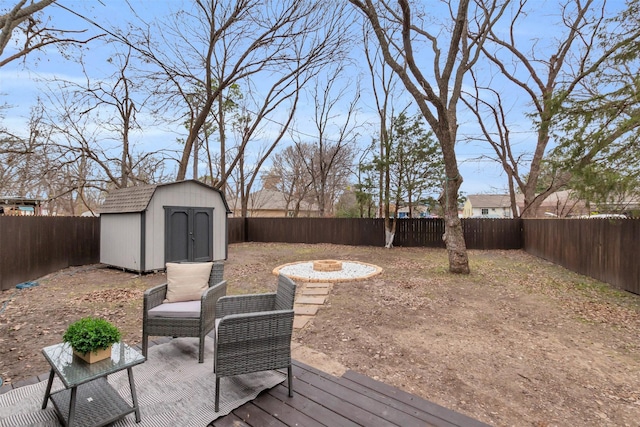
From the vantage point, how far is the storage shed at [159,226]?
7195 millimetres

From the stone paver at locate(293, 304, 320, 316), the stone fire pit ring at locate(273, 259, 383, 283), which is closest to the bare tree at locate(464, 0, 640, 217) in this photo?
the stone fire pit ring at locate(273, 259, 383, 283)

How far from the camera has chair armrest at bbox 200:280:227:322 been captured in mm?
2793

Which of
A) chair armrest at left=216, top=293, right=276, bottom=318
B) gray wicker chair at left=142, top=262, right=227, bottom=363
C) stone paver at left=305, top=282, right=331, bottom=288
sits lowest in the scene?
stone paver at left=305, top=282, right=331, bottom=288

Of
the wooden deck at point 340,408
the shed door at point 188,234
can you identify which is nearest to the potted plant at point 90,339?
the wooden deck at point 340,408

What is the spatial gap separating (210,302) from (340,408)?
5.00ft

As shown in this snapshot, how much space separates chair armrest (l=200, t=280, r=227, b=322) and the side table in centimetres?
70

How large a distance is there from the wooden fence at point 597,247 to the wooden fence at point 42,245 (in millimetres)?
11274

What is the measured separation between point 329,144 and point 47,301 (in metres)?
15.5

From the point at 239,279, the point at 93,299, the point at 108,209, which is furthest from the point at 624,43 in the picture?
the point at 108,209

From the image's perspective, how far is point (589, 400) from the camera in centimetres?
233

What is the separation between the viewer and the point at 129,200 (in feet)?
25.0

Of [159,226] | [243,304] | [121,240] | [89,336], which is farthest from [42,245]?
[89,336]

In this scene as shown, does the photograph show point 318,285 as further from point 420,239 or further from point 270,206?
point 270,206

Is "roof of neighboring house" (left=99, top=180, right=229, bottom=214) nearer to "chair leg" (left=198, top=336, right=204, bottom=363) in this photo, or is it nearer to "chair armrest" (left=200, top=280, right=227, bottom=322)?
"chair armrest" (left=200, top=280, right=227, bottom=322)
